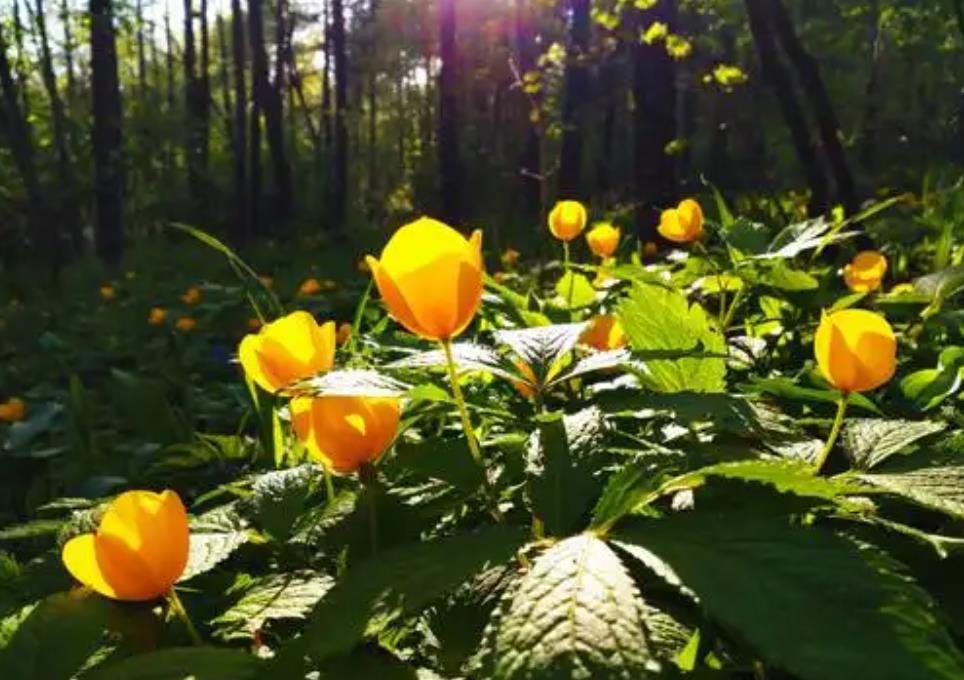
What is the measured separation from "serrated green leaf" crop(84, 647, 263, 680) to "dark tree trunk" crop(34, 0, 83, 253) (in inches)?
691

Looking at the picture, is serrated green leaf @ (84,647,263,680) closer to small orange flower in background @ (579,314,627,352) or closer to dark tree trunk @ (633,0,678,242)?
small orange flower in background @ (579,314,627,352)

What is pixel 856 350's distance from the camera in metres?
0.83

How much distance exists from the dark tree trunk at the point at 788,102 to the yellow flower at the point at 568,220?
339cm

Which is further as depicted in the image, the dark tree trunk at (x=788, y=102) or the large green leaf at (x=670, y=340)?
the dark tree trunk at (x=788, y=102)

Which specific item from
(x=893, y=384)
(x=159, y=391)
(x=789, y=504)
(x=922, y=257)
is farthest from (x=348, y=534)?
(x=922, y=257)

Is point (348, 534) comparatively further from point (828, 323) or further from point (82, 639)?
point (828, 323)

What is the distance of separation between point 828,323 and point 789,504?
201 millimetres

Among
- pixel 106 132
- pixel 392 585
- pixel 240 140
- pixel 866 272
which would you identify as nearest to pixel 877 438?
pixel 392 585

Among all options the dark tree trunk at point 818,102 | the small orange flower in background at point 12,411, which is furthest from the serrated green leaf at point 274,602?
the dark tree trunk at point 818,102

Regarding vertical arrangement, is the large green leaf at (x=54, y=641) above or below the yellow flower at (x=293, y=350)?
below

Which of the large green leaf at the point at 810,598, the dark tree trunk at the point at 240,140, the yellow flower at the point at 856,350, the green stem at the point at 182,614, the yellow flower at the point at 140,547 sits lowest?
the dark tree trunk at the point at 240,140

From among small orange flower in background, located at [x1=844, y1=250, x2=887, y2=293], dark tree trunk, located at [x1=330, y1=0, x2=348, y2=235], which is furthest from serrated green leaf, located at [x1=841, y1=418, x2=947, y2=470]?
dark tree trunk, located at [x1=330, y1=0, x2=348, y2=235]

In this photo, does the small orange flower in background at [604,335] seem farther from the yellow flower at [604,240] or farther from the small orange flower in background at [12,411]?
the small orange flower in background at [12,411]

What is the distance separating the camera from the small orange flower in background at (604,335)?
1173mm
